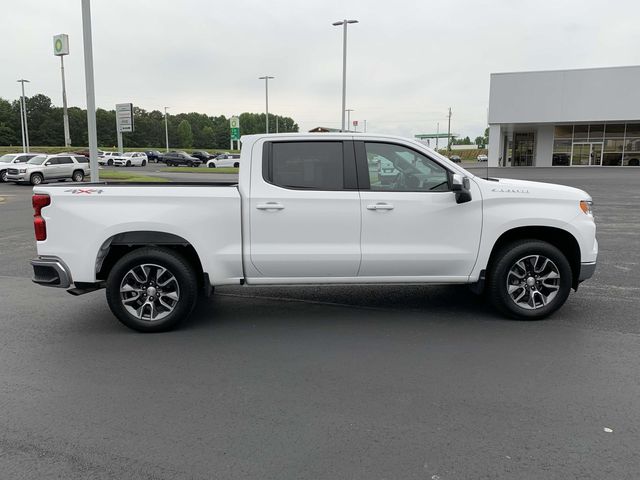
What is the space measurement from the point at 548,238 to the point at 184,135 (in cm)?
14380

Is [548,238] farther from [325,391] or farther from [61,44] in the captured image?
[61,44]

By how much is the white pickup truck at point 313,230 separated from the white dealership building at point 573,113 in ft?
133

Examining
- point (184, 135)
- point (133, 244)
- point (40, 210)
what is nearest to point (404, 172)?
point (133, 244)

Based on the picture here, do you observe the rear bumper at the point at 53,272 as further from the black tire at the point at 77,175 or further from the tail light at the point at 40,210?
the black tire at the point at 77,175

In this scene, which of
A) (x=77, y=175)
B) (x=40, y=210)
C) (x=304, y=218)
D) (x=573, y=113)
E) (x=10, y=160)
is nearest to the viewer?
(x=40, y=210)

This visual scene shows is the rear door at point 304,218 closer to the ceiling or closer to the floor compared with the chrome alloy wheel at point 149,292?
closer to the ceiling

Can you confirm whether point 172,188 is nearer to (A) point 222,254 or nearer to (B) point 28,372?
(A) point 222,254

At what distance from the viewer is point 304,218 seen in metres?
5.27

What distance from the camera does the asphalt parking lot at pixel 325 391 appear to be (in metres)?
3.06

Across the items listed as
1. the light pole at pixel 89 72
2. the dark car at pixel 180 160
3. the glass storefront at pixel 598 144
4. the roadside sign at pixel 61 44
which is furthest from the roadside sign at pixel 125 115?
the glass storefront at pixel 598 144

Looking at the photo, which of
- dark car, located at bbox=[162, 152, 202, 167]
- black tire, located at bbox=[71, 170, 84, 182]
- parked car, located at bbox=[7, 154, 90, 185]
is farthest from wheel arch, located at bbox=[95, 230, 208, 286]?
dark car, located at bbox=[162, 152, 202, 167]

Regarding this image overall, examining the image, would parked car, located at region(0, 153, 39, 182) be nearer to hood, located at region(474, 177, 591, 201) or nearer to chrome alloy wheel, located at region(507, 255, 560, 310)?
hood, located at region(474, 177, 591, 201)

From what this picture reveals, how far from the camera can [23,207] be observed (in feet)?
58.0

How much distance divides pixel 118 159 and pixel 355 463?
6295 centimetres
